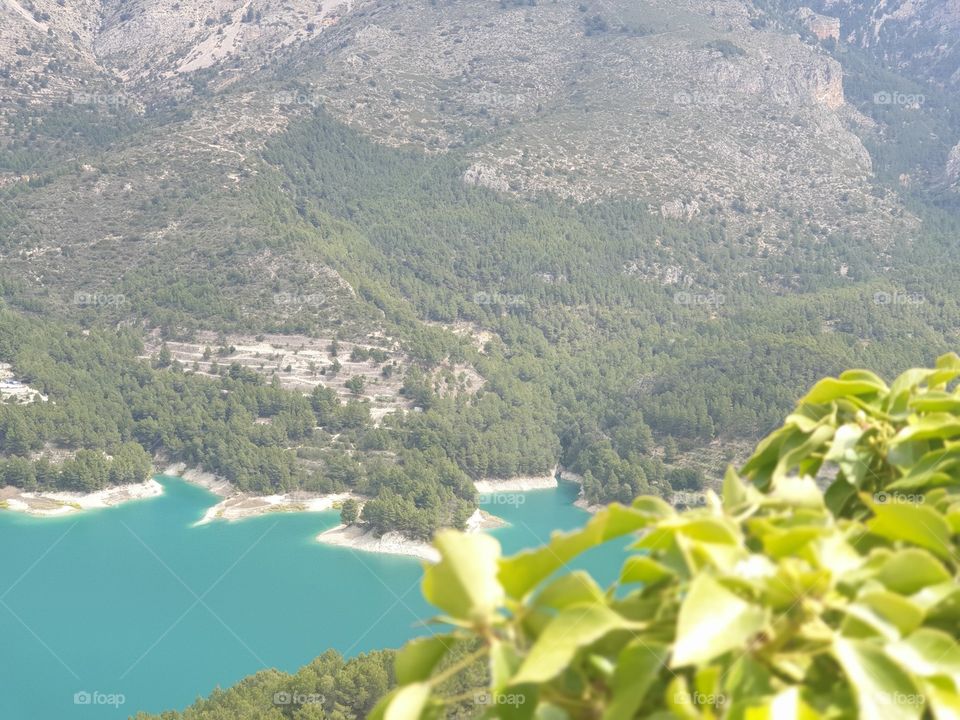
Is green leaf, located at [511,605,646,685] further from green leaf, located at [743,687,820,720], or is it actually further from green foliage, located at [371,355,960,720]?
green leaf, located at [743,687,820,720]

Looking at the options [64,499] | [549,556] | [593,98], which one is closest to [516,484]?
[64,499]

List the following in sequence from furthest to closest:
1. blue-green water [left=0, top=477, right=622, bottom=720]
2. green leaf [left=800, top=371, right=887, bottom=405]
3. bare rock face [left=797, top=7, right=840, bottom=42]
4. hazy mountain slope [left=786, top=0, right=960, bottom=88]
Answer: hazy mountain slope [left=786, top=0, right=960, bottom=88] → bare rock face [left=797, top=7, right=840, bottom=42] → blue-green water [left=0, top=477, right=622, bottom=720] → green leaf [left=800, top=371, right=887, bottom=405]

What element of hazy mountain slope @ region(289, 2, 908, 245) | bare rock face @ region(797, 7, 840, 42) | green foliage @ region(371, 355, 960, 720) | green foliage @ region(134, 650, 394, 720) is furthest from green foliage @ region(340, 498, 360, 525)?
bare rock face @ region(797, 7, 840, 42)

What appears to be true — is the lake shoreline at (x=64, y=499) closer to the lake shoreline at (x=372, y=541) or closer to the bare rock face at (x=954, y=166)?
the lake shoreline at (x=372, y=541)

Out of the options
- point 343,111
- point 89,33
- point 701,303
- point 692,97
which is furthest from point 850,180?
point 89,33

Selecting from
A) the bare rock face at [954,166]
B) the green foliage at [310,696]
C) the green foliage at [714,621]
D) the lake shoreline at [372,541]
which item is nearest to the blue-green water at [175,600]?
the lake shoreline at [372,541]

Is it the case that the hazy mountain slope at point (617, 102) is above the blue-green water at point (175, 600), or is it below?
above

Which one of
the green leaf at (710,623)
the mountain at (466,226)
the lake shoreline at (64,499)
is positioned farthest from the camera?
the mountain at (466,226)
